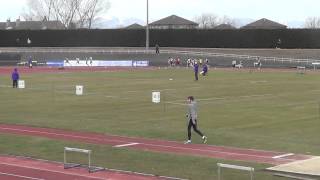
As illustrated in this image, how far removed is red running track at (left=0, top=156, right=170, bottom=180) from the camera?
16.0 metres

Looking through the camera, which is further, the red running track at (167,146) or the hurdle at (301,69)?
the hurdle at (301,69)

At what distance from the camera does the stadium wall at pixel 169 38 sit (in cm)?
9719

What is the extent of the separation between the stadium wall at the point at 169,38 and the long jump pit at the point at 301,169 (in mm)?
81190

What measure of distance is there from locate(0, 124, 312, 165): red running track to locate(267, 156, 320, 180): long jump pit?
3.80ft

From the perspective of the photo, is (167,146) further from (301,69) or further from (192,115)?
(301,69)

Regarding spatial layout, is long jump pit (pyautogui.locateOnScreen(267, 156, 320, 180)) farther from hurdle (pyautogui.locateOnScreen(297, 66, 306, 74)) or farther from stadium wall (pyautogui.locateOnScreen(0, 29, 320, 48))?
stadium wall (pyautogui.locateOnScreen(0, 29, 320, 48))

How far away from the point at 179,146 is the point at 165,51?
72236 millimetres

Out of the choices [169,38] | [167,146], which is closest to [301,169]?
[167,146]

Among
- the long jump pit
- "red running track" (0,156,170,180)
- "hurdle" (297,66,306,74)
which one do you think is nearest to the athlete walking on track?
the long jump pit

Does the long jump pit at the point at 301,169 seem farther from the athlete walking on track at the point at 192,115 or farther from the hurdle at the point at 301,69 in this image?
the hurdle at the point at 301,69

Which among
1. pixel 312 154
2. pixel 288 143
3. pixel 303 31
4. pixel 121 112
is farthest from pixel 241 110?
pixel 303 31

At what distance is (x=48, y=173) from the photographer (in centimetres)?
1659

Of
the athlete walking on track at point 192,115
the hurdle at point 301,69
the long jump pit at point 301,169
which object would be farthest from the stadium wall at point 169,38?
the long jump pit at point 301,169

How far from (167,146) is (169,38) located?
3214 inches
